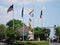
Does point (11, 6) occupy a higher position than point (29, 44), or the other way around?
point (11, 6)

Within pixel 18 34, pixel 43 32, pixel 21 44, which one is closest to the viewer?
pixel 21 44

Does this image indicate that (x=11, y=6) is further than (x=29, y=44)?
Yes

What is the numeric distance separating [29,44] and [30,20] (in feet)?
63.1

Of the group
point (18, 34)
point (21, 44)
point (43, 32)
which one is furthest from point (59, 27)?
point (21, 44)

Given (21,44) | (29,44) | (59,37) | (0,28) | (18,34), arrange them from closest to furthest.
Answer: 1. (29,44)
2. (21,44)
3. (18,34)
4. (0,28)
5. (59,37)

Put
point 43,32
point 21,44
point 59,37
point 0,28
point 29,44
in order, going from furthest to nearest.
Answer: point 59,37, point 0,28, point 43,32, point 21,44, point 29,44

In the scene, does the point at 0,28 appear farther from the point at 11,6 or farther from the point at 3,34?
the point at 11,6

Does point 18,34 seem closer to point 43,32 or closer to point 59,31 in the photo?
point 43,32

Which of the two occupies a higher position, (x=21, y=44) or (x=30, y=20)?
(x=30, y=20)

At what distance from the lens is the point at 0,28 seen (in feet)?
378

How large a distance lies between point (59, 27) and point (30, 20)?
76.2 m

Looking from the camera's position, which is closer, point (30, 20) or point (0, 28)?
point (30, 20)

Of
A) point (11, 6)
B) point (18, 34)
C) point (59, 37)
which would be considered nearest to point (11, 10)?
point (11, 6)

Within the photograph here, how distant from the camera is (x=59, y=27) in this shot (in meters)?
135
